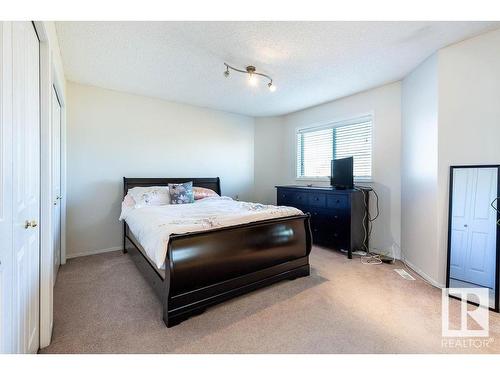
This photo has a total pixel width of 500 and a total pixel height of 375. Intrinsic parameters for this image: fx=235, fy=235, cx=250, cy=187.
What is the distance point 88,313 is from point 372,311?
2.42 meters

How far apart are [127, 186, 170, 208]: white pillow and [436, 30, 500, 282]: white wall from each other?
3429 mm

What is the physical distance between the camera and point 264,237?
238 centimetres

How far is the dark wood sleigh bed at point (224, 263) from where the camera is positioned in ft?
6.07

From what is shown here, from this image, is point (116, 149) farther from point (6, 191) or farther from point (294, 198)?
point (294, 198)

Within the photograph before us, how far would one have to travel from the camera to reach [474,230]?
223cm

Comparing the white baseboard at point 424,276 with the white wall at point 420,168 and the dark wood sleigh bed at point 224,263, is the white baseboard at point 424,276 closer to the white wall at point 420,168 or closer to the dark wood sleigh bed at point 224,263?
the white wall at point 420,168

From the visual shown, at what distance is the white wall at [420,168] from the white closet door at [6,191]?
130 inches

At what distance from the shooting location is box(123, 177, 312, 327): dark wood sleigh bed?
1851 millimetres

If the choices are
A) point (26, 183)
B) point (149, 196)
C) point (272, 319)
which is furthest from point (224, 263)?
A: point (149, 196)

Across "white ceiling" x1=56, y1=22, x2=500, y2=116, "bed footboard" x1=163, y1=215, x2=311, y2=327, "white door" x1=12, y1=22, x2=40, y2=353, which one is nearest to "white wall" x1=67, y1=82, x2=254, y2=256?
"white ceiling" x1=56, y1=22, x2=500, y2=116

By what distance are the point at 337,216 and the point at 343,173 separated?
0.69m

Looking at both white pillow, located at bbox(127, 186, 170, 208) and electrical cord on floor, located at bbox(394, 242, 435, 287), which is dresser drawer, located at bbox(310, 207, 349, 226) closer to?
electrical cord on floor, located at bbox(394, 242, 435, 287)

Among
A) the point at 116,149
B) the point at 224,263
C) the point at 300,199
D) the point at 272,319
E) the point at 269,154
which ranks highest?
the point at 269,154

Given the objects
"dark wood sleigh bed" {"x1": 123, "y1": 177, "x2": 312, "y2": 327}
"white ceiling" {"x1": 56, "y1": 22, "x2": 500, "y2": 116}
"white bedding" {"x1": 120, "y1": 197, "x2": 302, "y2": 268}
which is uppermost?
"white ceiling" {"x1": 56, "y1": 22, "x2": 500, "y2": 116}
